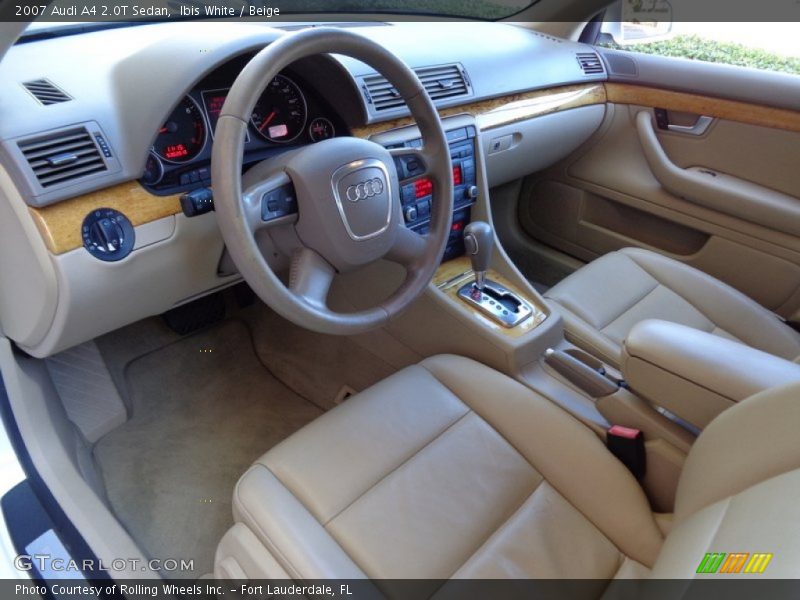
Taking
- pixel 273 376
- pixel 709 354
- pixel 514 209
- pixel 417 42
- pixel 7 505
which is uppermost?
pixel 417 42

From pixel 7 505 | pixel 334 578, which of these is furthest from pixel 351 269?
pixel 7 505

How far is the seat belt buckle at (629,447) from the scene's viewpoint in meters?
1.14

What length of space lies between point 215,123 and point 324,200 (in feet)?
1.08

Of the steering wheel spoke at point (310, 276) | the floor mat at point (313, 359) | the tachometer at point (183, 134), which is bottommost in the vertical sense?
the floor mat at point (313, 359)

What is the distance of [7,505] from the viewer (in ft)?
3.22

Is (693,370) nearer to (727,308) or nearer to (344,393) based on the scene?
(727,308)

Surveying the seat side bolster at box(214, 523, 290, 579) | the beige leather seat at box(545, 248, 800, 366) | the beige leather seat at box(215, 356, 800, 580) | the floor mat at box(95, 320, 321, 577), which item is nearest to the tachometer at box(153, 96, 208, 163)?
the beige leather seat at box(215, 356, 800, 580)

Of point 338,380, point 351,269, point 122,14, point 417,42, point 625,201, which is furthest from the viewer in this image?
point 625,201

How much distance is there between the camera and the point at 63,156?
1014mm

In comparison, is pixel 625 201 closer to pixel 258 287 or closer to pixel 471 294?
pixel 471 294

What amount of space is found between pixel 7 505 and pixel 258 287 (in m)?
0.52

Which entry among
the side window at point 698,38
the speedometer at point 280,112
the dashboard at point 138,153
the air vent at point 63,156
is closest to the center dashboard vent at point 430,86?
the dashboard at point 138,153

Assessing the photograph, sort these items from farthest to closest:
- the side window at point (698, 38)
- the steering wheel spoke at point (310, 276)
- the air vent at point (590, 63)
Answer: the air vent at point (590, 63), the side window at point (698, 38), the steering wheel spoke at point (310, 276)

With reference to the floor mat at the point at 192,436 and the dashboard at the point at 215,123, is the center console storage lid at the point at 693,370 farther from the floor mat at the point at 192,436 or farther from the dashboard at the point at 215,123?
the floor mat at the point at 192,436
